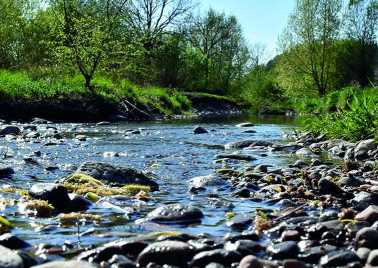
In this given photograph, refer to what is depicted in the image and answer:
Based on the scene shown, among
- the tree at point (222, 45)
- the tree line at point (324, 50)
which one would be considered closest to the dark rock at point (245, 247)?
the tree line at point (324, 50)

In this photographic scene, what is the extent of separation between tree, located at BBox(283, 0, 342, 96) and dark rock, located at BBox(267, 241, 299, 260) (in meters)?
37.5

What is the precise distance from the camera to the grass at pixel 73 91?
20.1m

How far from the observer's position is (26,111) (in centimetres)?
1945

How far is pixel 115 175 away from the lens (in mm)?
7180

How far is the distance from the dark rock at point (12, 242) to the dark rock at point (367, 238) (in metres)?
2.49

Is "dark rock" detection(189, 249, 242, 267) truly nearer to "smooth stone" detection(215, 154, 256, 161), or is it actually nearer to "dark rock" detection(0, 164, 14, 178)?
"dark rock" detection(0, 164, 14, 178)

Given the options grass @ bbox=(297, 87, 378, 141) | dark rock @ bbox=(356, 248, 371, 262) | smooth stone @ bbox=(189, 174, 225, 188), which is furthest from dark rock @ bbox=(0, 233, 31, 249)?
grass @ bbox=(297, 87, 378, 141)

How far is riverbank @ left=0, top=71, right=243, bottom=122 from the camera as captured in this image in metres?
19.5

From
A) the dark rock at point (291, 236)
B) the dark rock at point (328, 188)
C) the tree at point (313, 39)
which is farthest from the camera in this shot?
the tree at point (313, 39)

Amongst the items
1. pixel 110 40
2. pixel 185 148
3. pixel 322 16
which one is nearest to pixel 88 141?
pixel 185 148

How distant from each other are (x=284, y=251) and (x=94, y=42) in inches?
867

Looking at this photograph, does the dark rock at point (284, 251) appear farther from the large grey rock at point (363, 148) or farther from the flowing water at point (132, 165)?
the large grey rock at point (363, 148)

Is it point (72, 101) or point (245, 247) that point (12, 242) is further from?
point (72, 101)

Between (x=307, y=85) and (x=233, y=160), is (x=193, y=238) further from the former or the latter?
(x=307, y=85)
